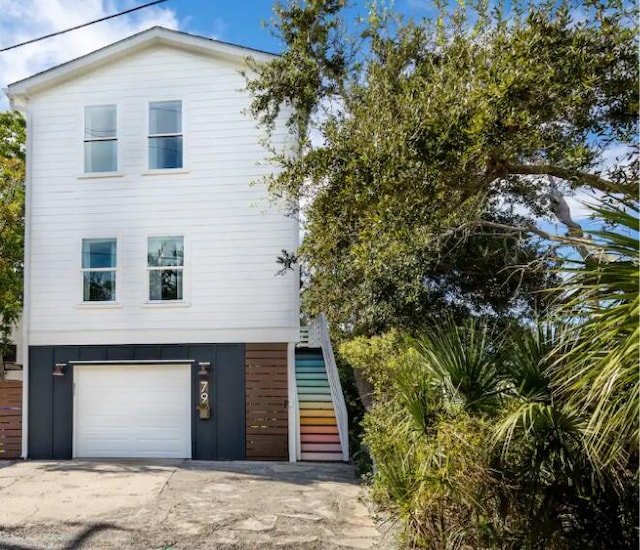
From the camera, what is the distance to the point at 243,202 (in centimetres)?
1110

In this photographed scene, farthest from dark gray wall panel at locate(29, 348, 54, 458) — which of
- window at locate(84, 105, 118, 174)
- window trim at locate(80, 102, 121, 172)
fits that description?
window at locate(84, 105, 118, 174)

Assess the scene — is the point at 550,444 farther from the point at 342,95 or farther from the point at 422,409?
the point at 342,95

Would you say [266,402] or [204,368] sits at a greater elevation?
[204,368]

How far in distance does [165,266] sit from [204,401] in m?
2.75

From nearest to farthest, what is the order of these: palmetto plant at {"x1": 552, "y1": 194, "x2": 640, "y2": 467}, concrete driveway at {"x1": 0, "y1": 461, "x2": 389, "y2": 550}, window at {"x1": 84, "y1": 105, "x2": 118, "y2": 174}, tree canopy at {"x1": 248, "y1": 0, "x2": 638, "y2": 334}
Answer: palmetto plant at {"x1": 552, "y1": 194, "x2": 640, "y2": 467} → tree canopy at {"x1": 248, "y1": 0, "x2": 638, "y2": 334} → concrete driveway at {"x1": 0, "y1": 461, "x2": 389, "y2": 550} → window at {"x1": 84, "y1": 105, "x2": 118, "y2": 174}

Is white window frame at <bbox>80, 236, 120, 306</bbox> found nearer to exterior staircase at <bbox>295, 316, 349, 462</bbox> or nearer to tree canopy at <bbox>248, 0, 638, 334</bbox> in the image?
exterior staircase at <bbox>295, 316, 349, 462</bbox>

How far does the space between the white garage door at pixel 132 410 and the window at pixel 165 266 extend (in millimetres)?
1438

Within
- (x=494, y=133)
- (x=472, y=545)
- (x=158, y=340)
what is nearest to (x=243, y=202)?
(x=158, y=340)

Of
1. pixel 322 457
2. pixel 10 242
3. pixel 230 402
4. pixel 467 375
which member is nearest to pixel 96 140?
pixel 10 242

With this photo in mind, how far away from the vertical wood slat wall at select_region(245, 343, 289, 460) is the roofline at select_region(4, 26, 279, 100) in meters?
5.78

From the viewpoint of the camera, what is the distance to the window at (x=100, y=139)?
11.5 m

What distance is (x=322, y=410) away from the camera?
443 inches

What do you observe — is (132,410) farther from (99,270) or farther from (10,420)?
(99,270)

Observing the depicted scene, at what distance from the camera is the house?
1091 cm
